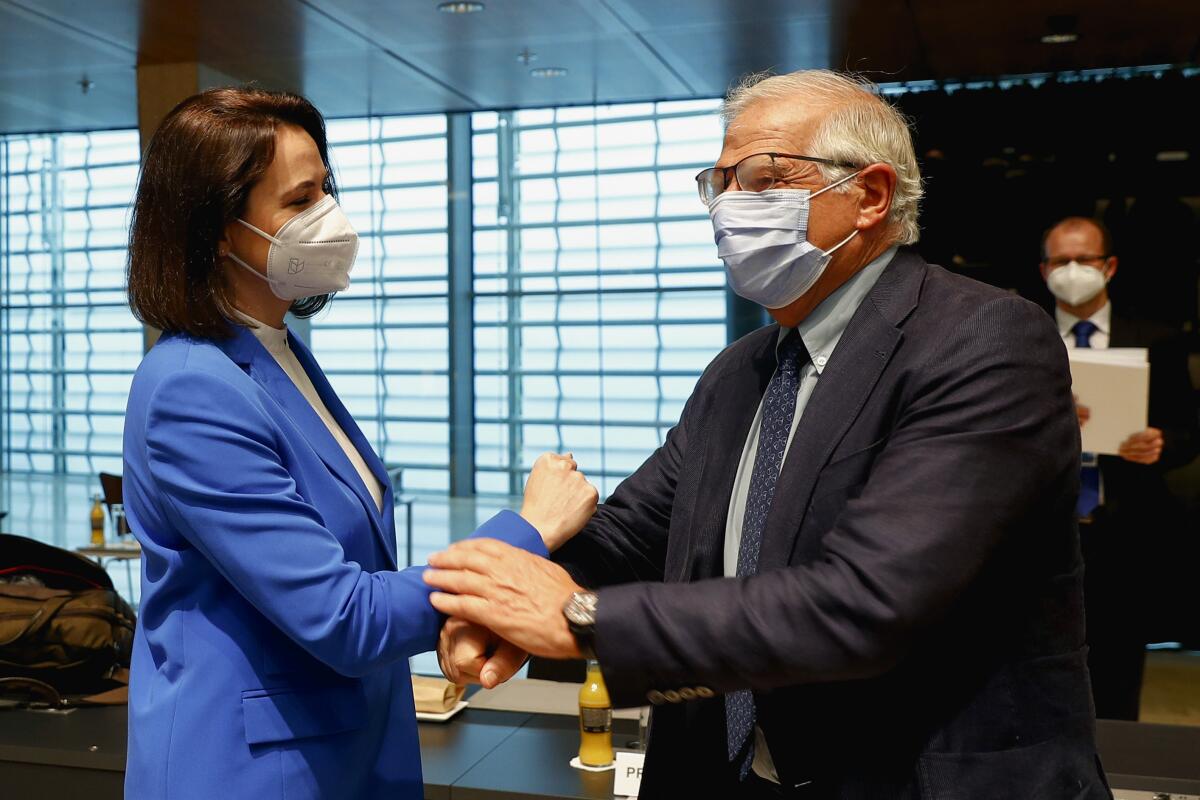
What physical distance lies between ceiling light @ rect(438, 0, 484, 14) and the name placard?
3.45m

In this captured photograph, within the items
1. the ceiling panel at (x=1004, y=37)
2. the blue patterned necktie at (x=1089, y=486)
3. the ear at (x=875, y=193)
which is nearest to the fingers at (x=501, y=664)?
the ear at (x=875, y=193)

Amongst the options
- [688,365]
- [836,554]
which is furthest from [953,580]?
[688,365]

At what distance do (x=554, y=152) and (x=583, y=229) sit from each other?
459 millimetres

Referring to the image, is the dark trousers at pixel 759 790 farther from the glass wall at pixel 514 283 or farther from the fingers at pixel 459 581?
the glass wall at pixel 514 283

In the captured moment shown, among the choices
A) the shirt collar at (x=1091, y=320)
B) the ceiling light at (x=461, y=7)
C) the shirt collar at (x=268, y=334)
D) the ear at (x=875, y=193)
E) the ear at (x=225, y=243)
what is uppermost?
the ceiling light at (x=461, y=7)

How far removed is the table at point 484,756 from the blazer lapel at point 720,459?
2.58ft

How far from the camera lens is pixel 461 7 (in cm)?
484

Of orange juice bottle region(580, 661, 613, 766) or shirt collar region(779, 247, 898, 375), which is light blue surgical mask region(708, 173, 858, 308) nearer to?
shirt collar region(779, 247, 898, 375)

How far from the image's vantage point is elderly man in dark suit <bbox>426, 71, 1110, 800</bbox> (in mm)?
1305

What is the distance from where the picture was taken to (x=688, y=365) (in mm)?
6258

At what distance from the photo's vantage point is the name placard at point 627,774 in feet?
7.43

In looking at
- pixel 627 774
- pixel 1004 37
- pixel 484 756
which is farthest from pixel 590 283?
pixel 627 774

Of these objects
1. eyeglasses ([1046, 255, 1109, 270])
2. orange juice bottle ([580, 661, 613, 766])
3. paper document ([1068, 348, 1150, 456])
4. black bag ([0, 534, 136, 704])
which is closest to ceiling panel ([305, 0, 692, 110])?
eyeglasses ([1046, 255, 1109, 270])

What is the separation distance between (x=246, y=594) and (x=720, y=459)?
0.69m
